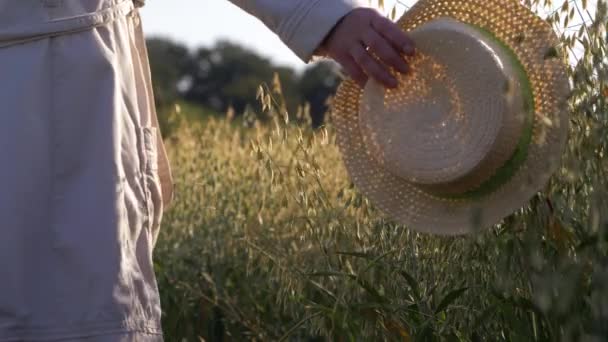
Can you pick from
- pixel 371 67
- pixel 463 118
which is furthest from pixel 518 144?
pixel 371 67

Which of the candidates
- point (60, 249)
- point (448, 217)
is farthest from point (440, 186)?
point (60, 249)

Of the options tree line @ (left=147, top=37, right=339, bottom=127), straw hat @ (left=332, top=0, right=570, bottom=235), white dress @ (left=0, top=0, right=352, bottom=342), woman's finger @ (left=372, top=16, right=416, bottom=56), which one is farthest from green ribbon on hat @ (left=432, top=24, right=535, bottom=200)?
tree line @ (left=147, top=37, right=339, bottom=127)

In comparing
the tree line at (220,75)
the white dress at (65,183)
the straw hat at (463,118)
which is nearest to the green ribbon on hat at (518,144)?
the straw hat at (463,118)

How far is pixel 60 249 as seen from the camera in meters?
1.86

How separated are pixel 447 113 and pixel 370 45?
20cm

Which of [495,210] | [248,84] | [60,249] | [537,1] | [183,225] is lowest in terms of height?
[248,84]

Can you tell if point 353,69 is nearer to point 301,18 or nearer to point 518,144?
point 301,18

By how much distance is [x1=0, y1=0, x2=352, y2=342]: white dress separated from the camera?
1842 millimetres

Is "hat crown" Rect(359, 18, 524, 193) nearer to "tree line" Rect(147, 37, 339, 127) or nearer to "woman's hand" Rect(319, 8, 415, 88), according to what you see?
"woman's hand" Rect(319, 8, 415, 88)

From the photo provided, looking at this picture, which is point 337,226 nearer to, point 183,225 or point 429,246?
point 429,246

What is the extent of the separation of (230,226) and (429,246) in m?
1.65

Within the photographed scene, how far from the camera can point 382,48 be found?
5.84ft

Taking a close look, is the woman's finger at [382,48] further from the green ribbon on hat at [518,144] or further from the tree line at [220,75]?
the tree line at [220,75]

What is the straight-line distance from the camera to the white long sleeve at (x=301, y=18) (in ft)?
6.11
